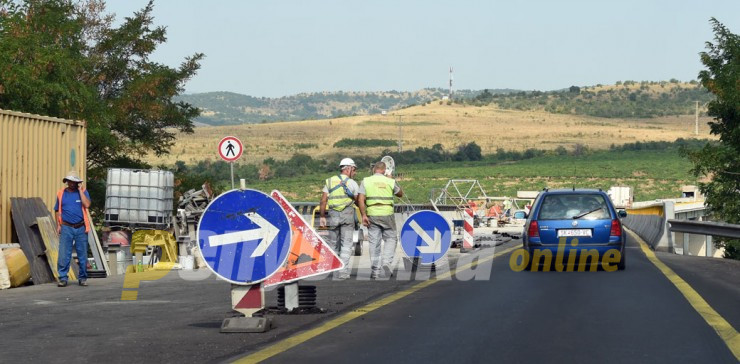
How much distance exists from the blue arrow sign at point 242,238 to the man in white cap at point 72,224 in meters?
7.21

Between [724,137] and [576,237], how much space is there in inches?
1082

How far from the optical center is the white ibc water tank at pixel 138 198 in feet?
86.7

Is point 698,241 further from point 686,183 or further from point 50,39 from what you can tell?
point 686,183

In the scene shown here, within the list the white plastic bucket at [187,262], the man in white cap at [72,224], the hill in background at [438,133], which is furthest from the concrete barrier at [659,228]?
the hill in background at [438,133]

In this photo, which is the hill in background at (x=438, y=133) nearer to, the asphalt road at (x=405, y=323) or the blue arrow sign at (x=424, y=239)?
the blue arrow sign at (x=424, y=239)

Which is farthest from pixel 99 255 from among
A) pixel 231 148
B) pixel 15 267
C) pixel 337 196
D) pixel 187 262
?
pixel 231 148

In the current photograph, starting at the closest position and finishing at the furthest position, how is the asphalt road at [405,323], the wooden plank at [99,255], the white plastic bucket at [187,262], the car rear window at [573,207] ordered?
the asphalt road at [405,323]
the car rear window at [573,207]
the wooden plank at [99,255]
the white plastic bucket at [187,262]

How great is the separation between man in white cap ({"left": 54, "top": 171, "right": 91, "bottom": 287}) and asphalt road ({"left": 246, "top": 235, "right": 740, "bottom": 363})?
16.9 ft

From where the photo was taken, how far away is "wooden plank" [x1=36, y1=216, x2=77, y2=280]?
1836 cm

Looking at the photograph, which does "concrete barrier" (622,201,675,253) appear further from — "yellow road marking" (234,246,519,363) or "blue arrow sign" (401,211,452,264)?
"yellow road marking" (234,246,519,363)

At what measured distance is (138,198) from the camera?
87.1 ft

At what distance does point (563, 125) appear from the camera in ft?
583

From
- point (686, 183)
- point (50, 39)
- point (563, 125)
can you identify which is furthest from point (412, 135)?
point (50, 39)

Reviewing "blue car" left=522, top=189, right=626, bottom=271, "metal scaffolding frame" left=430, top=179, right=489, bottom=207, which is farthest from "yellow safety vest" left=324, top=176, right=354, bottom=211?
"metal scaffolding frame" left=430, top=179, right=489, bottom=207
